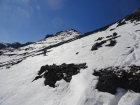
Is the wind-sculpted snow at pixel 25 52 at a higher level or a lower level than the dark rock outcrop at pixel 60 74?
higher

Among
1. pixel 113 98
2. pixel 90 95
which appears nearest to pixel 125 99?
pixel 113 98

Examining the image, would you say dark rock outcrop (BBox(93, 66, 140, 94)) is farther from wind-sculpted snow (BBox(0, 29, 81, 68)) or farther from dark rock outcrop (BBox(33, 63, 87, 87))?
wind-sculpted snow (BBox(0, 29, 81, 68))

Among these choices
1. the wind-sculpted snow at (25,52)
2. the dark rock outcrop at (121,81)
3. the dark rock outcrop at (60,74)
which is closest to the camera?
the dark rock outcrop at (121,81)

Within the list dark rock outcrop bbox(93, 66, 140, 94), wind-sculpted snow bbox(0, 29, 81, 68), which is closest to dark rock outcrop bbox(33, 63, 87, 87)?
dark rock outcrop bbox(93, 66, 140, 94)

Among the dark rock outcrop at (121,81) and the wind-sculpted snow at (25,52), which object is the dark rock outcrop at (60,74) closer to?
the dark rock outcrop at (121,81)

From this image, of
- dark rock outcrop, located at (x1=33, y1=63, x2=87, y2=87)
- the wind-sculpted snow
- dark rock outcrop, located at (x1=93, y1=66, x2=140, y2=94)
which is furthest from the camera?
the wind-sculpted snow

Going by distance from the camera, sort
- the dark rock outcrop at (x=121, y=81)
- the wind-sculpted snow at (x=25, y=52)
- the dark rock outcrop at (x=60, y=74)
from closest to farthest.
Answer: the dark rock outcrop at (x=121, y=81), the dark rock outcrop at (x=60, y=74), the wind-sculpted snow at (x=25, y=52)

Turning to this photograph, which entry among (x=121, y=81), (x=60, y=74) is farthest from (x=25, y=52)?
(x=121, y=81)

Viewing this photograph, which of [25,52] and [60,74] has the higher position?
[25,52]

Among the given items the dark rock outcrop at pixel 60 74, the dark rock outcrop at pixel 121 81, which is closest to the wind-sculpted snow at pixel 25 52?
the dark rock outcrop at pixel 60 74

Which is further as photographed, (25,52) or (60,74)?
(25,52)

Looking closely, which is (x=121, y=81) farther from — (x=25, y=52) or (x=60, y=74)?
(x=25, y=52)

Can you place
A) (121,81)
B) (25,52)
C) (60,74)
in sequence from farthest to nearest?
1. (25,52)
2. (60,74)
3. (121,81)

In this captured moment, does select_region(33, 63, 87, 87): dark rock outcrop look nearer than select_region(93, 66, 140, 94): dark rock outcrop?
No
